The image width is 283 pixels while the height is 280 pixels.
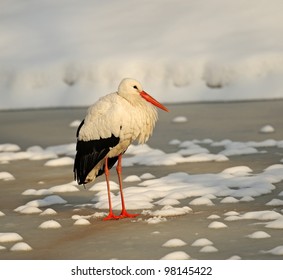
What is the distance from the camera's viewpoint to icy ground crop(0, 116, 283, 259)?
9109 millimetres

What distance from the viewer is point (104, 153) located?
1074 cm

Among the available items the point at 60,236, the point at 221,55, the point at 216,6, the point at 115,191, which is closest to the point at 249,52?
the point at 221,55

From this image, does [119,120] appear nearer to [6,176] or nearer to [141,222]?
[141,222]

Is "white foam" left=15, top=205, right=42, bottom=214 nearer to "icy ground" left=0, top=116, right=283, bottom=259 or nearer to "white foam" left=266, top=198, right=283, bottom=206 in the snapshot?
"icy ground" left=0, top=116, right=283, bottom=259

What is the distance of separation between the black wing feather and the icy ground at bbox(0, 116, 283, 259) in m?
0.44

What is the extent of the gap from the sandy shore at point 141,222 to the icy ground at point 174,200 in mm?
46

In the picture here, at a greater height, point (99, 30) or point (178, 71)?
point (99, 30)

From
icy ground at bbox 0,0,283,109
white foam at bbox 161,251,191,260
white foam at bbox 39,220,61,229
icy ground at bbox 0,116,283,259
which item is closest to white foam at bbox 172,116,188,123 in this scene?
icy ground at bbox 0,0,283,109

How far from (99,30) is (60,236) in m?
18.8

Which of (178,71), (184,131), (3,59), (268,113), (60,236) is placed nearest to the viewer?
(60,236)

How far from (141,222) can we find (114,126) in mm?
1152

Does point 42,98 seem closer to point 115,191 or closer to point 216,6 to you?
point 216,6

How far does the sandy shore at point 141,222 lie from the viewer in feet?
28.5

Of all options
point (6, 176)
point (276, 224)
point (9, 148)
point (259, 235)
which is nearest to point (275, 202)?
point (276, 224)
